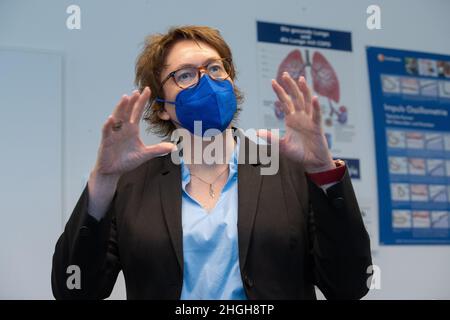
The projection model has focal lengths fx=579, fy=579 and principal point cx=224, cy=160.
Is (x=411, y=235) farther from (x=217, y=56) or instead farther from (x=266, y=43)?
(x=217, y=56)

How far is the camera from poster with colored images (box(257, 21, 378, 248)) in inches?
111

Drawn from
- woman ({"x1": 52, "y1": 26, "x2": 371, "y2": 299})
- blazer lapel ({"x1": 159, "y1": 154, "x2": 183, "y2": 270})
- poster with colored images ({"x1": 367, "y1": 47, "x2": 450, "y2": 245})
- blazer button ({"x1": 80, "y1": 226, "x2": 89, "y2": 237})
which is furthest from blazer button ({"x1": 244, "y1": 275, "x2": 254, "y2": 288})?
poster with colored images ({"x1": 367, "y1": 47, "x2": 450, "y2": 245})

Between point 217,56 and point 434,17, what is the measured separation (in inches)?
79.7

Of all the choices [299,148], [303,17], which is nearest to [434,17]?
[303,17]

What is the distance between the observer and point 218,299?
1.35 m

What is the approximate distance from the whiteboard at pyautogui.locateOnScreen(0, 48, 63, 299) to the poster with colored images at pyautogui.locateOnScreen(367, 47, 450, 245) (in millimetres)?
1564

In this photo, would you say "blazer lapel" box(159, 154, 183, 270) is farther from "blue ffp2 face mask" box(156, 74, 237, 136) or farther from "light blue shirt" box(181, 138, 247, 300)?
"blue ffp2 face mask" box(156, 74, 237, 136)

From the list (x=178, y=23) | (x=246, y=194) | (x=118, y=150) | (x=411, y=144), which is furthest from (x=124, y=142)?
(x=411, y=144)

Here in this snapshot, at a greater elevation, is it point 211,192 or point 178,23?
point 178,23

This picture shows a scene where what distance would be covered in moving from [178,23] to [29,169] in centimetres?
95

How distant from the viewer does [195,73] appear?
159 cm

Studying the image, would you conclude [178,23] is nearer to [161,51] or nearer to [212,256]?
[161,51]

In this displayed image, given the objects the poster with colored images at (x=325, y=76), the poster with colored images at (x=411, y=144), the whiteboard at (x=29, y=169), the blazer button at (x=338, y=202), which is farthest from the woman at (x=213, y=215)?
the poster with colored images at (x=411, y=144)

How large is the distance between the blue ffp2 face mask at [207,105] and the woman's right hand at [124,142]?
0.24 metres
